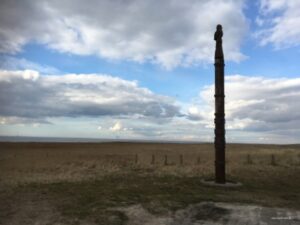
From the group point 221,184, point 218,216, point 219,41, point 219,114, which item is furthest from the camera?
point 219,41

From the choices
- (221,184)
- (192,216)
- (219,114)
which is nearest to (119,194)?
(192,216)

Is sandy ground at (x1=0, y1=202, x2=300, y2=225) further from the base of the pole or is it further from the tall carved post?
the tall carved post

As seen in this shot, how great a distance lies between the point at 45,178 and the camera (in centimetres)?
2333

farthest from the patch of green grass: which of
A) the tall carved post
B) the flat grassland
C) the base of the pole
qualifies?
the tall carved post

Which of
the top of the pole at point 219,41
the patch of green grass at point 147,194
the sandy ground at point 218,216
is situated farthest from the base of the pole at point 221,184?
the top of the pole at point 219,41

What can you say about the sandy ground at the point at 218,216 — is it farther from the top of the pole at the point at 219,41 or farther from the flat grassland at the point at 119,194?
Result: the top of the pole at the point at 219,41

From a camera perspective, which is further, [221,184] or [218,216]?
[221,184]

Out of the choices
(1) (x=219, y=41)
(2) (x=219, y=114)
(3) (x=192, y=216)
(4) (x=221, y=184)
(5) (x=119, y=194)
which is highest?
(1) (x=219, y=41)

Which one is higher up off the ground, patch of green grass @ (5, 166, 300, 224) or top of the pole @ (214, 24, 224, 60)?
top of the pole @ (214, 24, 224, 60)

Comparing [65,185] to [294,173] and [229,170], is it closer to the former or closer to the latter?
[229,170]

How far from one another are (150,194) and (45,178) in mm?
8762

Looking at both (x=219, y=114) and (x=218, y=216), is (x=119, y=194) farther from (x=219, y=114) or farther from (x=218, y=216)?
(x=219, y=114)

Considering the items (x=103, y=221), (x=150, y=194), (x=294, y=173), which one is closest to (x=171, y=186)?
(x=150, y=194)

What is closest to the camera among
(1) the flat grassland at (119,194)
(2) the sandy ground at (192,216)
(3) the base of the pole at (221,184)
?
(2) the sandy ground at (192,216)
